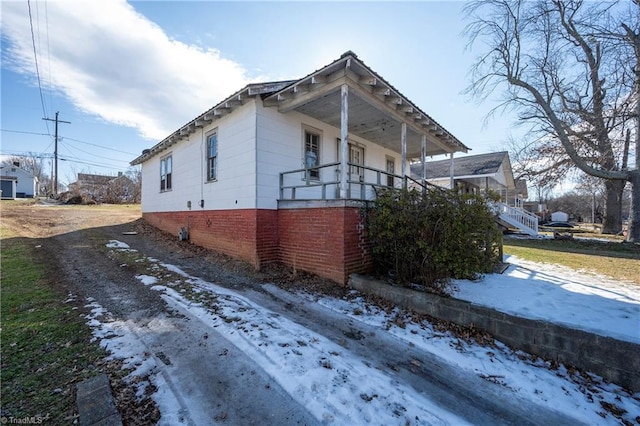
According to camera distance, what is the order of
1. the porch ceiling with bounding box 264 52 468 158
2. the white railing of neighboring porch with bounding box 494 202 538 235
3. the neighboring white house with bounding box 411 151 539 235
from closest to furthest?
the porch ceiling with bounding box 264 52 468 158 < the white railing of neighboring porch with bounding box 494 202 538 235 < the neighboring white house with bounding box 411 151 539 235

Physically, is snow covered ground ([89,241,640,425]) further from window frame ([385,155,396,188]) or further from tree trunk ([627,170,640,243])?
tree trunk ([627,170,640,243])

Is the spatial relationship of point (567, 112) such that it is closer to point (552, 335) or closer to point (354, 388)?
point (552, 335)

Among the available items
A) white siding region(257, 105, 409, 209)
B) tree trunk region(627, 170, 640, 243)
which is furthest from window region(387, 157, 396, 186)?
tree trunk region(627, 170, 640, 243)

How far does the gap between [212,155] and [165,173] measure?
4.93 metres

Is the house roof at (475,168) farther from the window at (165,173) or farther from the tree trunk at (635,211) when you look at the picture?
the window at (165,173)

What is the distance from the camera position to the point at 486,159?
21.5 meters

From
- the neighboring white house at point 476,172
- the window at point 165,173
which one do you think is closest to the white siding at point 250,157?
the window at point 165,173

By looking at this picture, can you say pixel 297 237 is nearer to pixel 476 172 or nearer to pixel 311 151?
pixel 311 151

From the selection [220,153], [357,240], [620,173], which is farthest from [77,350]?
[620,173]

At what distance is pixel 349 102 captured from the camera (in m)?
7.43

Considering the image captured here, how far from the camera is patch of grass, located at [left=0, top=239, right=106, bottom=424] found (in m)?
2.41

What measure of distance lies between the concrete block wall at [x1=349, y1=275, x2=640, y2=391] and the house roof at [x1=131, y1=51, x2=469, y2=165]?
473 centimetres

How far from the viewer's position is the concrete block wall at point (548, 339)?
307 centimetres

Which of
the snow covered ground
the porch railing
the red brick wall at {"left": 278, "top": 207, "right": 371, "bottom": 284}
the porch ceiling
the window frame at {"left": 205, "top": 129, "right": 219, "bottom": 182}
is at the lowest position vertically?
the snow covered ground
